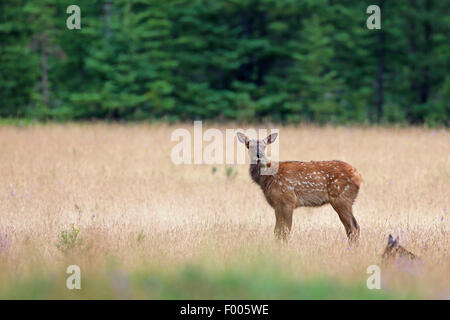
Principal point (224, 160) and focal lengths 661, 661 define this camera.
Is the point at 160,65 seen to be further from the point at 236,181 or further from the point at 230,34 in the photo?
the point at 236,181

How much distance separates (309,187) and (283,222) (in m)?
0.55

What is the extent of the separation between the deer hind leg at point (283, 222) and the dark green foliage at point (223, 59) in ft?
46.4

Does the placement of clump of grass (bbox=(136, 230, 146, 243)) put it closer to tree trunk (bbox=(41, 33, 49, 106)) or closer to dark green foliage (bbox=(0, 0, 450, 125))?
dark green foliage (bbox=(0, 0, 450, 125))

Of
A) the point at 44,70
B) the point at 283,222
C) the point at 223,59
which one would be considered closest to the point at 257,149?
the point at 283,222

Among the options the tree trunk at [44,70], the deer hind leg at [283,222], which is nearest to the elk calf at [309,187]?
the deer hind leg at [283,222]

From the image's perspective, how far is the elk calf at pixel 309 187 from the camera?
26.3ft

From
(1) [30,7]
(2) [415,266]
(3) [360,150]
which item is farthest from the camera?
(1) [30,7]

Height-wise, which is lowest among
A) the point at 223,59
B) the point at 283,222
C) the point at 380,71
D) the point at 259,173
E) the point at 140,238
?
the point at 140,238

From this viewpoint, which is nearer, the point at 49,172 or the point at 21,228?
the point at 21,228

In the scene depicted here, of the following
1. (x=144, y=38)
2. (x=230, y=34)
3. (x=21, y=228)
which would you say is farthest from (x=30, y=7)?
(x=21, y=228)

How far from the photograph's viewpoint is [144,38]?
23766 mm

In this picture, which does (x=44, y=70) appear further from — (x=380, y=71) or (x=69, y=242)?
(x=69, y=242)

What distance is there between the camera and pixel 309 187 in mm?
8094
